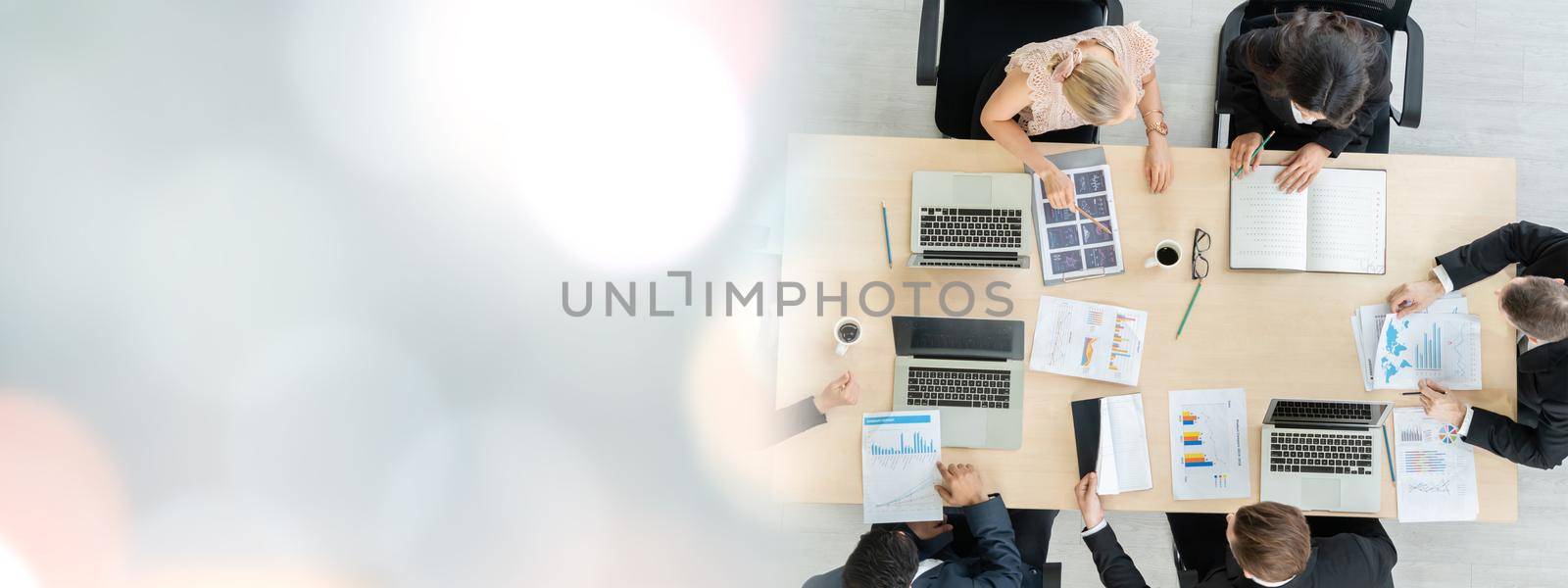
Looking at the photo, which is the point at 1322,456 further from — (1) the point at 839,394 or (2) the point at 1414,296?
(1) the point at 839,394

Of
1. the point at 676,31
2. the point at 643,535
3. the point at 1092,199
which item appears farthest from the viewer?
the point at 676,31

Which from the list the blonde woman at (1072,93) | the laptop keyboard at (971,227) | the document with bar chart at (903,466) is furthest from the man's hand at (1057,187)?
the document with bar chart at (903,466)

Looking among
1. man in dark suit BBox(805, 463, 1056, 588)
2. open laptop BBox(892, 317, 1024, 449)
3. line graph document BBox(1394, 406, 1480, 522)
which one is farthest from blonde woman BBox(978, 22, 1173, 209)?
line graph document BBox(1394, 406, 1480, 522)

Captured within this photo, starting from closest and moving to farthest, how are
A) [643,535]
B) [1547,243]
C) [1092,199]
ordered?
[1547,243] → [1092,199] → [643,535]

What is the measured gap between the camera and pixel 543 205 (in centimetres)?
287

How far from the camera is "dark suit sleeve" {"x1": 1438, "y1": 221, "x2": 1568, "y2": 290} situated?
193 cm

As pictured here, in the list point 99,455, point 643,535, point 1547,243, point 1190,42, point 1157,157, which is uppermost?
point 1190,42

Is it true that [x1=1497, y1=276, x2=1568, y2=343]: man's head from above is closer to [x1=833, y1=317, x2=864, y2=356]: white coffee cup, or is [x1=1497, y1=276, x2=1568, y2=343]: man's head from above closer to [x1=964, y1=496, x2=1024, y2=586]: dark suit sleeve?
[x1=964, y1=496, x2=1024, y2=586]: dark suit sleeve

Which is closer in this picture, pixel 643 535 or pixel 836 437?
pixel 836 437

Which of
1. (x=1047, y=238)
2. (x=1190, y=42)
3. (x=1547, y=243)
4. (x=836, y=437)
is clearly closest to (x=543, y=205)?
(x=836, y=437)

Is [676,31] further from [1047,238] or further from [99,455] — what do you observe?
[99,455]

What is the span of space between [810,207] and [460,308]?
58.6 inches

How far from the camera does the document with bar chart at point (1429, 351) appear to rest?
2.01 meters

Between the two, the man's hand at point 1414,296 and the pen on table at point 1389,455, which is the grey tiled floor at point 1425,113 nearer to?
the pen on table at point 1389,455
